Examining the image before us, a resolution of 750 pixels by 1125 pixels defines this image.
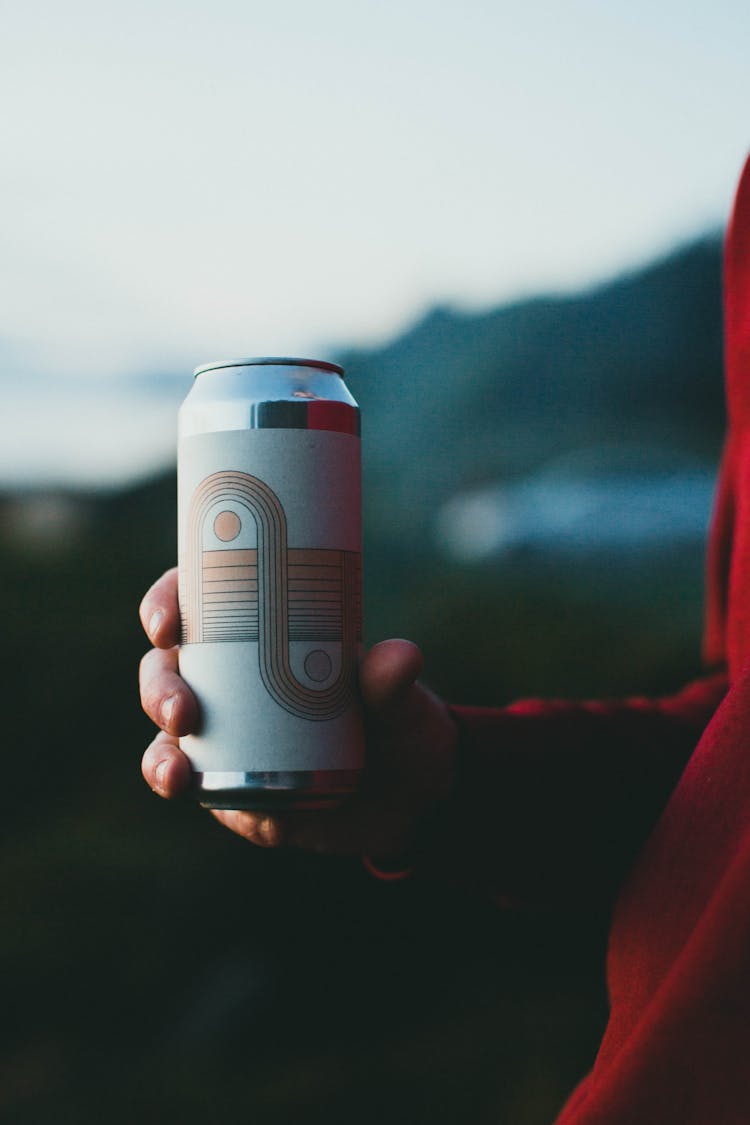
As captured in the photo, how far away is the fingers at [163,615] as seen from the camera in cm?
79

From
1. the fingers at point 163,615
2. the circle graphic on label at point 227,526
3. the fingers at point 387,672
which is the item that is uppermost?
the circle graphic on label at point 227,526

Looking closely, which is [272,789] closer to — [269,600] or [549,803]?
[269,600]

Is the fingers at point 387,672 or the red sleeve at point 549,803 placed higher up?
the fingers at point 387,672

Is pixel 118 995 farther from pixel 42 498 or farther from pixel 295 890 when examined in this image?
pixel 42 498

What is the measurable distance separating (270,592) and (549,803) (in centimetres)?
38

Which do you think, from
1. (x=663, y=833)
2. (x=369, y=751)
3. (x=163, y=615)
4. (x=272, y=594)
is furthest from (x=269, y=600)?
(x=663, y=833)

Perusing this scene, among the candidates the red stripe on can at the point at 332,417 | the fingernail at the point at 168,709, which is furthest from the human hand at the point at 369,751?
the red stripe on can at the point at 332,417

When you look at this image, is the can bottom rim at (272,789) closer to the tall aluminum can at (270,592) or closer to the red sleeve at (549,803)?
the tall aluminum can at (270,592)

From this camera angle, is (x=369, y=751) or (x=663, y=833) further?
(x=369, y=751)

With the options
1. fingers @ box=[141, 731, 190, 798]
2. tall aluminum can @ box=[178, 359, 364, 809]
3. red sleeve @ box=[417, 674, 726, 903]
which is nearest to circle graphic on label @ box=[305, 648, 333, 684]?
tall aluminum can @ box=[178, 359, 364, 809]

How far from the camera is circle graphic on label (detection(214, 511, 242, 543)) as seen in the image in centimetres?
73

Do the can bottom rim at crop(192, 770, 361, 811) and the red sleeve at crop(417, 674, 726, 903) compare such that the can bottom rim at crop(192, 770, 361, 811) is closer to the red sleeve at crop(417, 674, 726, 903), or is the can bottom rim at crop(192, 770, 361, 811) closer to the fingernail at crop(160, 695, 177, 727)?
the fingernail at crop(160, 695, 177, 727)

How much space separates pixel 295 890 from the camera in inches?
69.7

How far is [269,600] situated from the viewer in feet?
2.37
